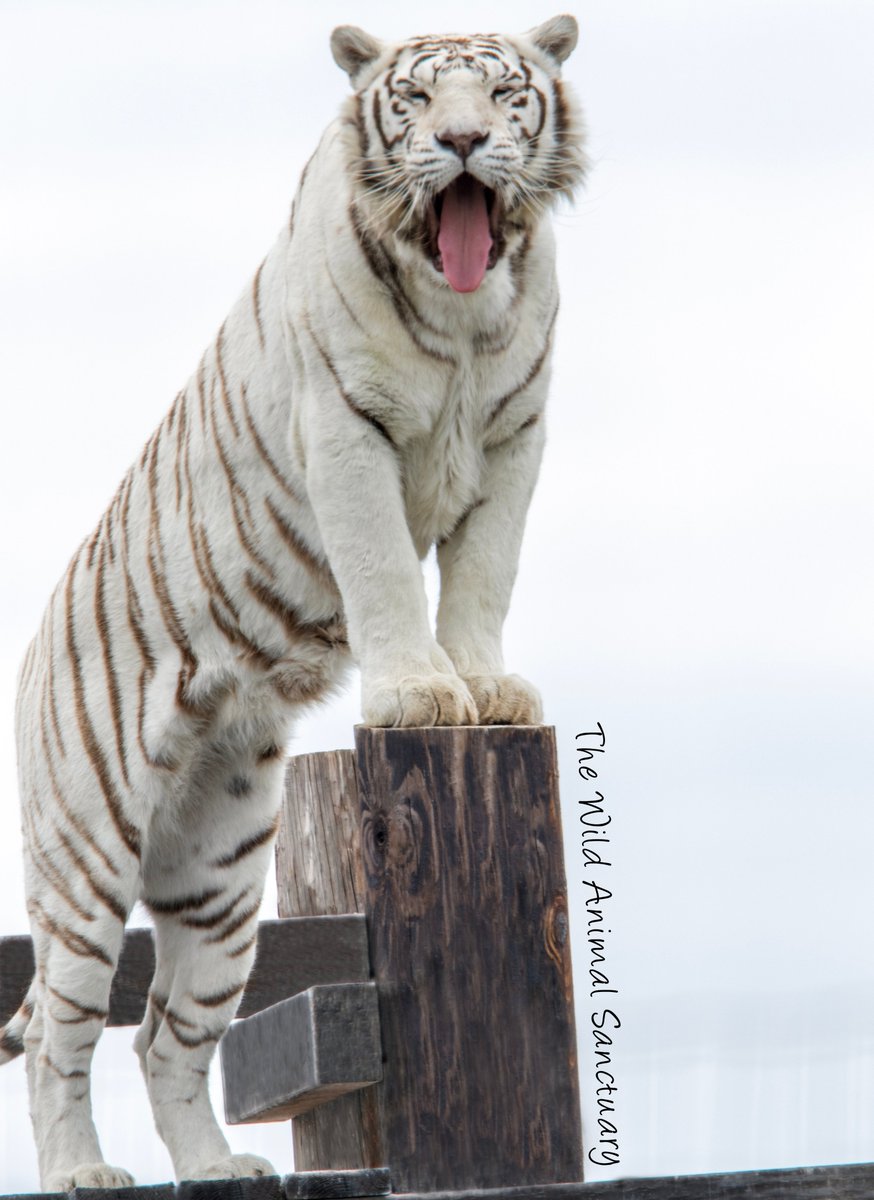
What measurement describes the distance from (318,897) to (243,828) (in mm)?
502

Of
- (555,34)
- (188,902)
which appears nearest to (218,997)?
(188,902)

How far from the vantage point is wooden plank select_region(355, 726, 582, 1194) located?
10.9 ft

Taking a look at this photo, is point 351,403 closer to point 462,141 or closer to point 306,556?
point 306,556

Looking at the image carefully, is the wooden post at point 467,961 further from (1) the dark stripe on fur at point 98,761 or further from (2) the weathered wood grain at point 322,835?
(1) the dark stripe on fur at point 98,761

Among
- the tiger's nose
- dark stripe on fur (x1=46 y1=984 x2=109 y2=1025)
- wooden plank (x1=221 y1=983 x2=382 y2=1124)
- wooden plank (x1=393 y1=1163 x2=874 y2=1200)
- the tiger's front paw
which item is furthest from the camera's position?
Answer: dark stripe on fur (x1=46 y1=984 x2=109 y2=1025)

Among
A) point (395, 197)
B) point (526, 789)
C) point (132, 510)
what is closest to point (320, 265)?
point (395, 197)

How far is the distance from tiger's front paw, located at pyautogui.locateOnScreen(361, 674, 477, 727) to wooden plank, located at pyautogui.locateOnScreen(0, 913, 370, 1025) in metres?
0.85

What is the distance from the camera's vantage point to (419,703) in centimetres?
365

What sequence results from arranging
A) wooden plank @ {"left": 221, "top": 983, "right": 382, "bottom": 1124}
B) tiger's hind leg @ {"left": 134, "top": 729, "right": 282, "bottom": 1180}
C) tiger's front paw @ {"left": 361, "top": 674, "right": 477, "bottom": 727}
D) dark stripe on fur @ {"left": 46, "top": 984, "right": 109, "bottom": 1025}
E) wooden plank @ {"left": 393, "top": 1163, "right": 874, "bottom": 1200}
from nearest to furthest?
wooden plank @ {"left": 393, "top": 1163, "right": 874, "bottom": 1200}, wooden plank @ {"left": 221, "top": 983, "right": 382, "bottom": 1124}, tiger's front paw @ {"left": 361, "top": 674, "right": 477, "bottom": 727}, dark stripe on fur @ {"left": 46, "top": 984, "right": 109, "bottom": 1025}, tiger's hind leg @ {"left": 134, "top": 729, "right": 282, "bottom": 1180}

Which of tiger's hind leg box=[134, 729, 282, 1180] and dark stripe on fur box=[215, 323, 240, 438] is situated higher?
dark stripe on fur box=[215, 323, 240, 438]

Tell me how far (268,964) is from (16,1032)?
72cm

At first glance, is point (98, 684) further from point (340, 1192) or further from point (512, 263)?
point (340, 1192)

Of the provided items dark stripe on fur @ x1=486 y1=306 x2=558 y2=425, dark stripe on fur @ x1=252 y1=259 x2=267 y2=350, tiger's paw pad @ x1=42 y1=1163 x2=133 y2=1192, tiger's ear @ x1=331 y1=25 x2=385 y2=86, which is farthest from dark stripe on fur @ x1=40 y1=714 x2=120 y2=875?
tiger's ear @ x1=331 y1=25 x2=385 y2=86

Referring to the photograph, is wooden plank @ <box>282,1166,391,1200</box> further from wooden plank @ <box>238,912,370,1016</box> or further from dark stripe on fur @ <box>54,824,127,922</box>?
dark stripe on fur @ <box>54,824,127,922</box>
